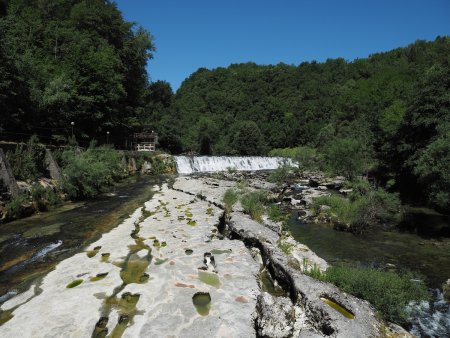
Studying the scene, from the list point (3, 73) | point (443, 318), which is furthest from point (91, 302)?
point (3, 73)

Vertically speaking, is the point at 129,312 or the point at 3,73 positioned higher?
the point at 3,73

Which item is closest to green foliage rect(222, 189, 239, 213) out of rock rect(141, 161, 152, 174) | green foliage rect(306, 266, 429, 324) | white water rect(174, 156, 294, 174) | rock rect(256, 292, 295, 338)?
green foliage rect(306, 266, 429, 324)

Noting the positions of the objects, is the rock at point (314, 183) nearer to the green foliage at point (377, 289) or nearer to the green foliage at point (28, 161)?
the green foliage at point (28, 161)

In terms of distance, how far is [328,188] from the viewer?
96.0 ft

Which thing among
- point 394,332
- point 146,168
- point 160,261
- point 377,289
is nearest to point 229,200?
point 160,261

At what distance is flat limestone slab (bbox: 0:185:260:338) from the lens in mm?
5477

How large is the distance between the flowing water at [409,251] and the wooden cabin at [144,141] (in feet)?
113

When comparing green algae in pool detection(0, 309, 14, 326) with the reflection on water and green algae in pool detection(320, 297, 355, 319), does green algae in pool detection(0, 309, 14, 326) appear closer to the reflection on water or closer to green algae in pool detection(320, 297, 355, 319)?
green algae in pool detection(320, 297, 355, 319)

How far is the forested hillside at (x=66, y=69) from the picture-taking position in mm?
23983

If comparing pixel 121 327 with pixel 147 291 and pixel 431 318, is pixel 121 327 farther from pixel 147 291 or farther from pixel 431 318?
pixel 431 318

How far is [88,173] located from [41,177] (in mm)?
2639

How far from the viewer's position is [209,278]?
7387mm

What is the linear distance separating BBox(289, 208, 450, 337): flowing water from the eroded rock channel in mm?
2492

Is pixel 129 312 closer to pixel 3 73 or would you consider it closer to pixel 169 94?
pixel 3 73
